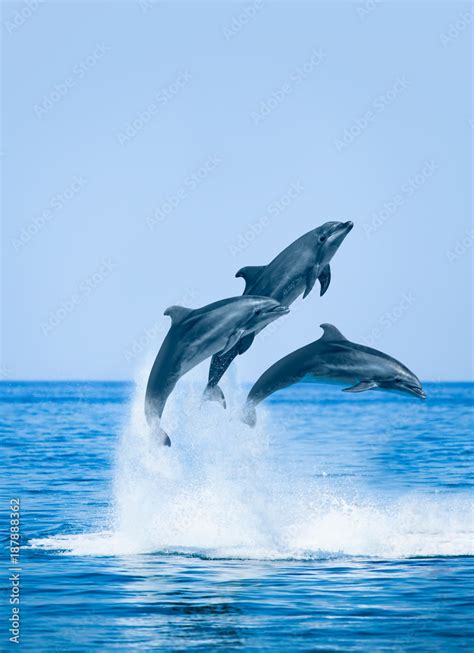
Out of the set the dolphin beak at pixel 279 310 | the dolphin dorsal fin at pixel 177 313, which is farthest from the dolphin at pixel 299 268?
the dolphin dorsal fin at pixel 177 313

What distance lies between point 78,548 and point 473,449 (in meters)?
26.1

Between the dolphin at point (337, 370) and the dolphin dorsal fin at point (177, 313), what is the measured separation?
148 cm

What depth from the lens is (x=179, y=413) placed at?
74.3 feet

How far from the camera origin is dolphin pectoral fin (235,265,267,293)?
51.3 feet

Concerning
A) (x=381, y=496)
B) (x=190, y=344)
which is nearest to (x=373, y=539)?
(x=190, y=344)

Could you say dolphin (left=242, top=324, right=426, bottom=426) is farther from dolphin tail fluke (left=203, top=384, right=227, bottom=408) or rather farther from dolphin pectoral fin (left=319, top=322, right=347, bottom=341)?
dolphin tail fluke (left=203, top=384, right=227, bottom=408)

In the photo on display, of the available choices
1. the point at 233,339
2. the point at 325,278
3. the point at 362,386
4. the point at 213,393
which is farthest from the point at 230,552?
the point at 325,278

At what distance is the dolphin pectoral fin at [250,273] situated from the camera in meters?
15.6

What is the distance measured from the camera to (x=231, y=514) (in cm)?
2070

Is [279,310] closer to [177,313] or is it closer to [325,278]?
[325,278]

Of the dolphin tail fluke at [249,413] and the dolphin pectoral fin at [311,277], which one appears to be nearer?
the dolphin pectoral fin at [311,277]

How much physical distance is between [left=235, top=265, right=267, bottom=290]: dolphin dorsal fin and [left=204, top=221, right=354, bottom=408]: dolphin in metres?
0.06

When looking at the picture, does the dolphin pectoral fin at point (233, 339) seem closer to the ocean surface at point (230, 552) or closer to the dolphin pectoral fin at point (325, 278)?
the dolphin pectoral fin at point (325, 278)

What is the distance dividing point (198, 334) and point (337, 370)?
2.00 meters
